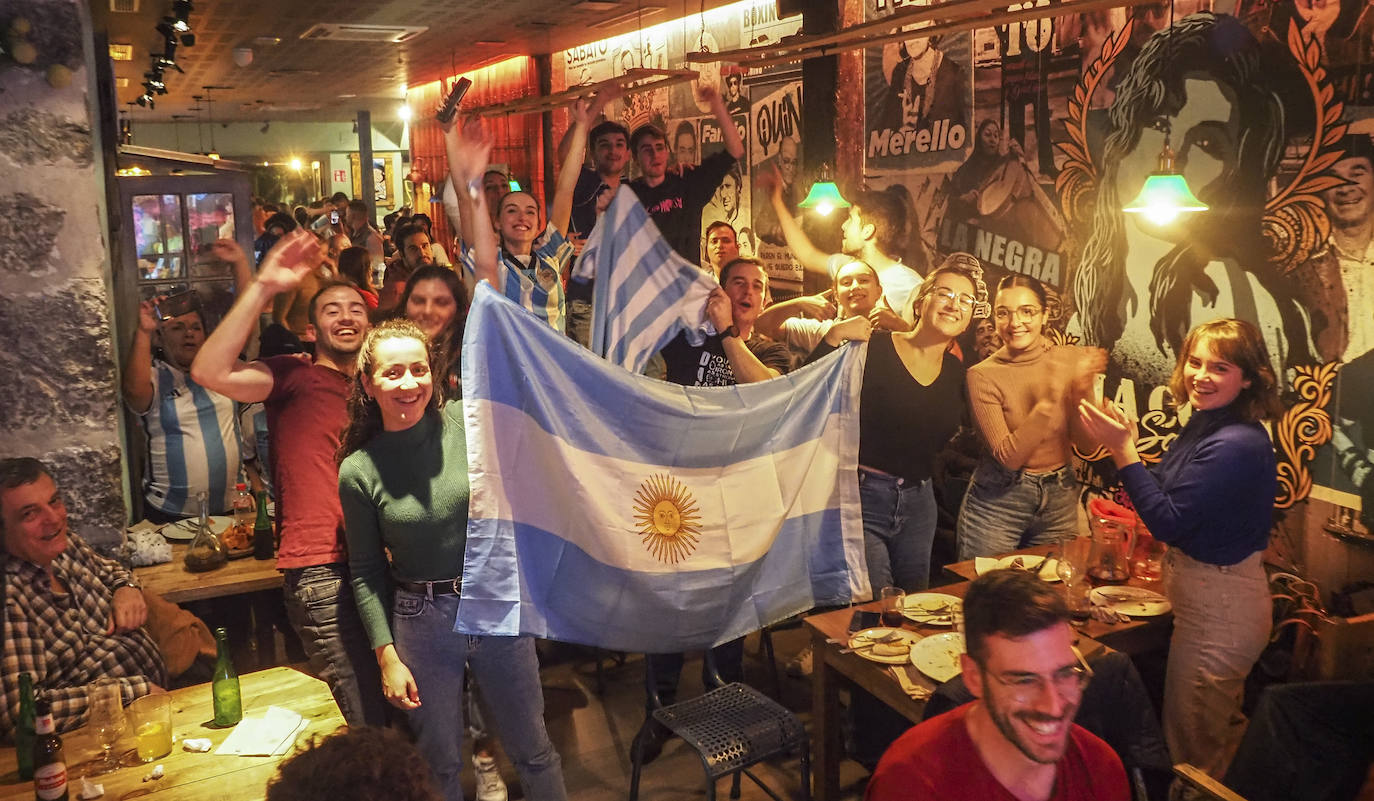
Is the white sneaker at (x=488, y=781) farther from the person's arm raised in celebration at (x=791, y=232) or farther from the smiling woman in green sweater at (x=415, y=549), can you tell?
the person's arm raised in celebration at (x=791, y=232)

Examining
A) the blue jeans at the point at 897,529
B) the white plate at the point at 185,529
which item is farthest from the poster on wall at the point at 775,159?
the white plate at the point at 185,529

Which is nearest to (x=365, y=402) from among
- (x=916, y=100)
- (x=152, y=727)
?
(x=152, y=727)

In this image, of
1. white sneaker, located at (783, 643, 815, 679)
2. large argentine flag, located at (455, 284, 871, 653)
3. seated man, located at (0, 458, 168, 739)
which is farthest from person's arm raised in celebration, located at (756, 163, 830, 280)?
seated man, located at (0, 458, 168, 739)

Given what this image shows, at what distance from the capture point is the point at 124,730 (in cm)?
281

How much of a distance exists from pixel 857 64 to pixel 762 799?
4.51 meters

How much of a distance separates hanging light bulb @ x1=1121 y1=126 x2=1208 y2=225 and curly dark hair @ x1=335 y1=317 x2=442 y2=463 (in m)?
2.90

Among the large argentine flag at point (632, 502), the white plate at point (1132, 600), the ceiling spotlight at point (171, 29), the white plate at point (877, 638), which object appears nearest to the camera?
the large argentine flag at point (632, 502)

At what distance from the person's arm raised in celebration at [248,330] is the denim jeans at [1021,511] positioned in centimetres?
324

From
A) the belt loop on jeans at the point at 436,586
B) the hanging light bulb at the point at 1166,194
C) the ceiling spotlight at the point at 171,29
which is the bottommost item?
the belt loop on jeans at the point at 436,586

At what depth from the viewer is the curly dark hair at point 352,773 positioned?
1773mm

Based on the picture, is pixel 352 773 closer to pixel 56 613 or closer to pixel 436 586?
pixel 436 586

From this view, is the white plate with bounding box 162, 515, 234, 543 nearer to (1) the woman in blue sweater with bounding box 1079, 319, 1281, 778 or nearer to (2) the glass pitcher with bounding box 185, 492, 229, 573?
(2) the glass pitcher with bounding box 185, 492, 229, 573

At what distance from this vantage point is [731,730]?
3.64 m

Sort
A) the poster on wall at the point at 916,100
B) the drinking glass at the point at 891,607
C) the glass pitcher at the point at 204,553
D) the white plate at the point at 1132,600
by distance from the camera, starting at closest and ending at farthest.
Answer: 1. the drinking glass at the point at 891,607
2. the white plate at the point at 1132,600
3. the glass pitcher at the point at 204,553
4. the poster on wall at the point at 916,100
